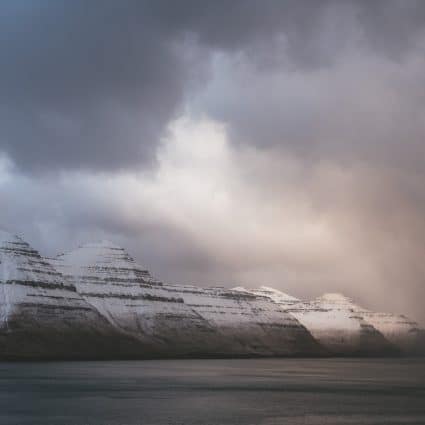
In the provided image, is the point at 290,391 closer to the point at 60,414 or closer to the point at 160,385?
the point at 160,385

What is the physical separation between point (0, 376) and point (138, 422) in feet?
265

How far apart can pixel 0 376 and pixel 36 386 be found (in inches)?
1219

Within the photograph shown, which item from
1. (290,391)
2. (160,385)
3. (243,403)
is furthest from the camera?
(160,385)

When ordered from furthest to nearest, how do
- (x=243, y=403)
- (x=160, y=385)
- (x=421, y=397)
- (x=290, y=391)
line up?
(x=160, y=385)
(x=290, y=391)
(x=421, y=397)
(x=243, y=403)

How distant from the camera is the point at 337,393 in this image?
11831cm

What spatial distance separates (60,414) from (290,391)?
139 feet

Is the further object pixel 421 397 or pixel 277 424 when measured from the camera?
pixel 421 397

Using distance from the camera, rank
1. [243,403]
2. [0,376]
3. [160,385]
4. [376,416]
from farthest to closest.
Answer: [0,376], [160,385], [243,403], [376,416]

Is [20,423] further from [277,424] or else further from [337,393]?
[337,393]

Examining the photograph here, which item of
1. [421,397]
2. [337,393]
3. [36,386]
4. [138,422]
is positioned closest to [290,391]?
[337,393]

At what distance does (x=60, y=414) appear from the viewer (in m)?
89.5

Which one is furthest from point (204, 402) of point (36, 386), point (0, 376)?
point (0, 376)

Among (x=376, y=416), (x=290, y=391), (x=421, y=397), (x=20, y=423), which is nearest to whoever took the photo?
(x=20, y=423)

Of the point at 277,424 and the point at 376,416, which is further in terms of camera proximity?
the point at 376,416
